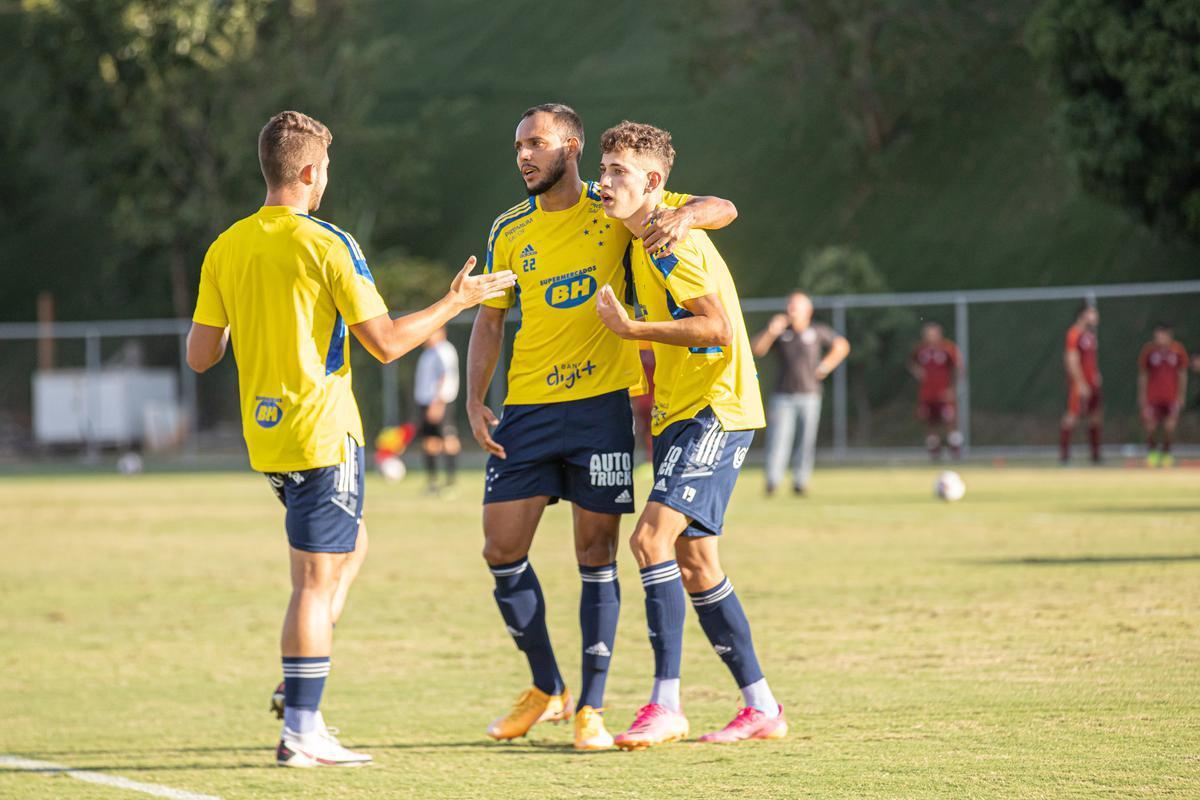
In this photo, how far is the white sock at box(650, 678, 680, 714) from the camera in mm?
5949

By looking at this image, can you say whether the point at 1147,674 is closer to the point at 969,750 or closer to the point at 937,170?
the point at 969,750

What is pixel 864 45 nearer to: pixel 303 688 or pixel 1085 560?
pixel 1085 560

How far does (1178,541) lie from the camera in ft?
40.7

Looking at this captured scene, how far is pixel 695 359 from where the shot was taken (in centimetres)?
597

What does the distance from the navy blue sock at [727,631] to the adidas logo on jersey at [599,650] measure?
405mm

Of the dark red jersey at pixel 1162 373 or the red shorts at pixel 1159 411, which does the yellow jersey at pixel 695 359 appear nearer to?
the dark red jersey at pixel 1162 373

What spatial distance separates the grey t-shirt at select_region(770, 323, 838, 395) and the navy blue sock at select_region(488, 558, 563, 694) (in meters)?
11.9

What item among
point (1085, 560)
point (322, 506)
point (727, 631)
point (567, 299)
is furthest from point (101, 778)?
point (1085, 560)

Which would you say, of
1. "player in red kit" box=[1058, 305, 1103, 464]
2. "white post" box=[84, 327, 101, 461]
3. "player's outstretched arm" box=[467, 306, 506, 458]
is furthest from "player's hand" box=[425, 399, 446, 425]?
"white post" box=[84, 327, 101, 461]

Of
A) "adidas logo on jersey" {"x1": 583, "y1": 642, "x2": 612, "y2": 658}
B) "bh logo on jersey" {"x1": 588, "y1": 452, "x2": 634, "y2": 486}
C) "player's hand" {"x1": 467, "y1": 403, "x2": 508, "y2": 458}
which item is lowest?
"adidas logo on jersey" {"x1": 583, "y1": 642, "x2": 612, "y2": 658}

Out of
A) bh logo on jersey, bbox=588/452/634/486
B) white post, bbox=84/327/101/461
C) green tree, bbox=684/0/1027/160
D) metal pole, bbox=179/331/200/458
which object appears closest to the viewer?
bh logo on jersey, bbox=588/452/634/486

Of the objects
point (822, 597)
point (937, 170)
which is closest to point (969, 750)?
point (822, 597)

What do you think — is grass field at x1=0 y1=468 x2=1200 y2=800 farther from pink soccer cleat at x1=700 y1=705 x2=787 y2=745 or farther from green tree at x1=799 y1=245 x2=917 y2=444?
green tree at x1=799 y1=245 x2=917 y2=444

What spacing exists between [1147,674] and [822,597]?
345cm
